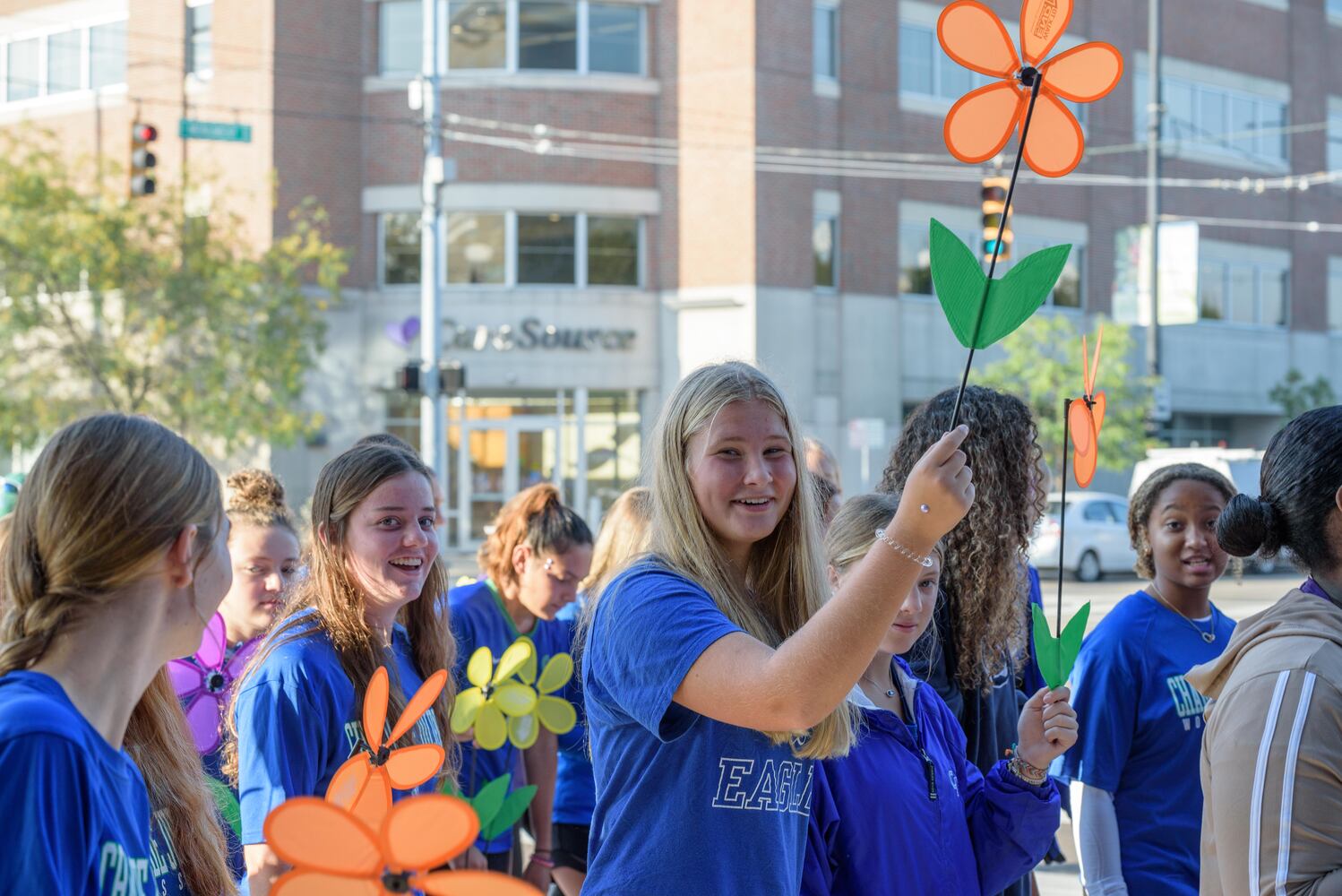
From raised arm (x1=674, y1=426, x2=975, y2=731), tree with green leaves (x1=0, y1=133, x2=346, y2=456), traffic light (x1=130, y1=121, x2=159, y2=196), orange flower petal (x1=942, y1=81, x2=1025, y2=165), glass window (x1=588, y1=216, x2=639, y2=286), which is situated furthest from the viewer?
glass window (x1=588, y1=216, x2=639, y2=286)

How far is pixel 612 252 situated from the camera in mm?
26906

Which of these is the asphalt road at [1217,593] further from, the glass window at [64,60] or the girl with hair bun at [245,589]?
the glass window at [64,60]

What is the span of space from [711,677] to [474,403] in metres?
25.1

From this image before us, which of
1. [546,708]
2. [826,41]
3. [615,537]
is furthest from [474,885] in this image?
[826,41]

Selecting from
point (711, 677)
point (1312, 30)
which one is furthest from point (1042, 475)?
point (1312, 30)

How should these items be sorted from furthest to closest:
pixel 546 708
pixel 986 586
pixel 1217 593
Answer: pixel 1217 593 < pixel 546 708 < pixel 986 586

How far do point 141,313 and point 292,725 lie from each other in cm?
2080

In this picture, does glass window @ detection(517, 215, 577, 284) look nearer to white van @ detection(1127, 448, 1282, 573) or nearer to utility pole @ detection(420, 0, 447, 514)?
utility pole @ detection(420, 0, 447, 514)

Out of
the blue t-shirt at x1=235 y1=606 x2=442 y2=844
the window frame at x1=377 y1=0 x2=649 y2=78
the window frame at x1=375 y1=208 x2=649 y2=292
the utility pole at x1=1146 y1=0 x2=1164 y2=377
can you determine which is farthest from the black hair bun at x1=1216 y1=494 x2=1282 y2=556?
the window frame at x1=377 y1=0 x2=649 y2=78

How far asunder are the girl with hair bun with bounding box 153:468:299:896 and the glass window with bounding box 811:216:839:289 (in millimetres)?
23331

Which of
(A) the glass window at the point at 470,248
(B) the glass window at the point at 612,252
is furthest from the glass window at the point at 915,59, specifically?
(A) the glass window at the point at 470,248

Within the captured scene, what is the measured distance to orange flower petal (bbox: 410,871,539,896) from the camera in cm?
146

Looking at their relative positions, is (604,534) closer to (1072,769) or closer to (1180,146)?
(1072,769)

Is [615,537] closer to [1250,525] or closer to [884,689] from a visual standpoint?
[884,689]
